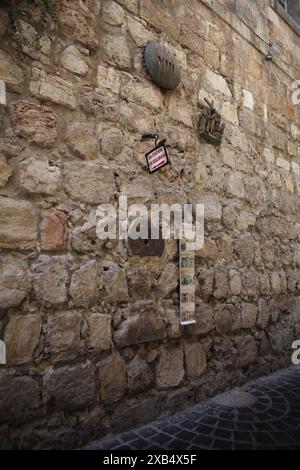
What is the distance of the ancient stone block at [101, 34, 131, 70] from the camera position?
241 cm

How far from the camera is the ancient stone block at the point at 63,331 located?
1.97m

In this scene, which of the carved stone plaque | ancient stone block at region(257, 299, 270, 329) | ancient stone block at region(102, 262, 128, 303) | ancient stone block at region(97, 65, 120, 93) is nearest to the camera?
ancient stone block at region(102, 262, 128, 303)

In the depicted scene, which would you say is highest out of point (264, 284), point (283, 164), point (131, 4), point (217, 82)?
point (131, 4)

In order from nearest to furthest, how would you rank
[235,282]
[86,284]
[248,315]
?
1. [86,284]
2. [235,282]
3. [248,315]

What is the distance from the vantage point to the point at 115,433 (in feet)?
7.10

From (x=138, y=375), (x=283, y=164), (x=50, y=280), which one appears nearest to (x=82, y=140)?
(x=50, y=280)

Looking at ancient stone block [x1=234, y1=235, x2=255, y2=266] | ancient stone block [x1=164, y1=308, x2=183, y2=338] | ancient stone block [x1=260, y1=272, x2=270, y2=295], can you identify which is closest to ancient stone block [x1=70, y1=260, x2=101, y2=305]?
ancient stone block [x1=164, y1=308, x2=183, y2=338]

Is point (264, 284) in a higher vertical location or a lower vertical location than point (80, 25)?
lower

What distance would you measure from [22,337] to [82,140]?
1225mm

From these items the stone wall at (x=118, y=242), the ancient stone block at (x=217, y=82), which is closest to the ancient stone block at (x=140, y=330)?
the stone wall at (x=118, y=242)

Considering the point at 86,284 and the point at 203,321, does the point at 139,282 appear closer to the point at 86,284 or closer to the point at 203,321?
the point at 86,284

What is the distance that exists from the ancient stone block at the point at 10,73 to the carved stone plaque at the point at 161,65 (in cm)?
103

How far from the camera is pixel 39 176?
1998 millimetres

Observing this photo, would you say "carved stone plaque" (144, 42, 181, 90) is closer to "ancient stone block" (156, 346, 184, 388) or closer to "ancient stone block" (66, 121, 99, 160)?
"ancient stone block" (66, 121, 99, 160)
